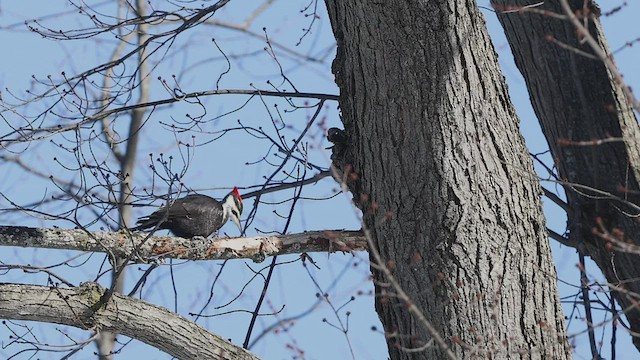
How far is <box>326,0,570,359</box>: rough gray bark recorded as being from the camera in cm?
405

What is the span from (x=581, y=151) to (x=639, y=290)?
734 millimetres

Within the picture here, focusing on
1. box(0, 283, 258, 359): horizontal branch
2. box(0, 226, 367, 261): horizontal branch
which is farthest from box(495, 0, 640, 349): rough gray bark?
box(0, 283, 258, 359): horizontal branch

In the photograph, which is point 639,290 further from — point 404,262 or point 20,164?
point 20,164

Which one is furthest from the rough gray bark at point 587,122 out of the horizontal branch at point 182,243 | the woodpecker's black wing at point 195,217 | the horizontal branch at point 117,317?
the woodpecker's black wing at point 195,217

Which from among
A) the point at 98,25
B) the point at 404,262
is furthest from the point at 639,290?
the point at 98,25

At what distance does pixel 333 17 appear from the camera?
4488 millimetres

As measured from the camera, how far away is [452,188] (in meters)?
4.11

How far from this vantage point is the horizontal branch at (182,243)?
4406 mm

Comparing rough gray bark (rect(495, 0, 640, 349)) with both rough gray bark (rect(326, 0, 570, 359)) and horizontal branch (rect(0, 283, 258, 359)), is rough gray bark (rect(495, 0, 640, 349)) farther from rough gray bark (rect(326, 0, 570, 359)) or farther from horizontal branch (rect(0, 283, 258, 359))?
horizontal branch (rect(0, 283, 258, 359))

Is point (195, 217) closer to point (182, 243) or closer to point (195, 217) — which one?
point (195, 217)

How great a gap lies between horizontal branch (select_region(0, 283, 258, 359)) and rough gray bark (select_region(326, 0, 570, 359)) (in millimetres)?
842

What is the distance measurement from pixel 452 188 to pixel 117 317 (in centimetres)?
157

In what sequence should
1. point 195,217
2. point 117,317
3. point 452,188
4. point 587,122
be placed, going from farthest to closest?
1. point 195,217
2. point 587,122
3. point 117,317
4. point 452,188

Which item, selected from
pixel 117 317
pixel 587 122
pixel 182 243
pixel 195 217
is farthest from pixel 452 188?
pixel 195 217
